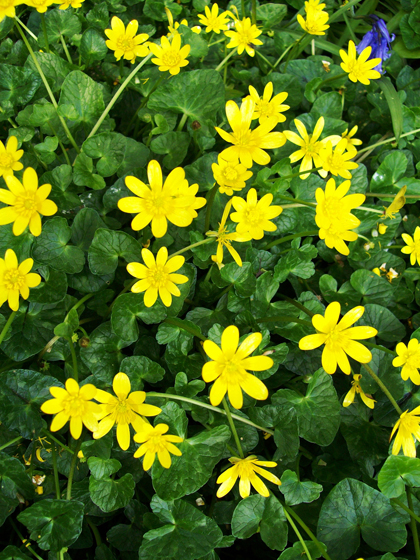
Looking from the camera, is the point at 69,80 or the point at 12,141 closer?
the point at 12,141

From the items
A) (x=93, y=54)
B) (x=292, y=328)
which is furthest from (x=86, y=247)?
(x=93, y=54)

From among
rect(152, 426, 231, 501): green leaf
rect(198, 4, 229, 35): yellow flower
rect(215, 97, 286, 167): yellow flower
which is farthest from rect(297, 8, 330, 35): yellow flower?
rect(152, 426, 231, 501): green leaf

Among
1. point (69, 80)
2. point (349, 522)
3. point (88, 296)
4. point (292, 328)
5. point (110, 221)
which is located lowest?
point (349, 522)

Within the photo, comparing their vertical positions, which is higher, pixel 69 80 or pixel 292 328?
pixel 69 80

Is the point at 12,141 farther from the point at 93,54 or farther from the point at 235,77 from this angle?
the point at 235,77

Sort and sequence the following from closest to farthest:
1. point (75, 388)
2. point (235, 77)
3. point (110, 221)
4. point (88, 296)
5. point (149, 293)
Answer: point (75, 388)
point (149, 293)
point (88, 296)
point (110, 221)
point (235, 77)

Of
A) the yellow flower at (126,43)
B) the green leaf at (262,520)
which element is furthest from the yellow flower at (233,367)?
the yellow flower at (126,43)

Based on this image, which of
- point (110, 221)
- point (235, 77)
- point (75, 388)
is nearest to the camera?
point (75, 388)
